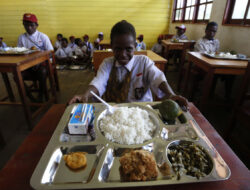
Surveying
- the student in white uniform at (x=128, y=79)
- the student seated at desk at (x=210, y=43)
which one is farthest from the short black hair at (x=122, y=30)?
the student seated at desk at (x=210, y=43)

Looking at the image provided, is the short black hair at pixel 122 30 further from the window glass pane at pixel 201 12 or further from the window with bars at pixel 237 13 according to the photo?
the window glass pane at pixel 201 12

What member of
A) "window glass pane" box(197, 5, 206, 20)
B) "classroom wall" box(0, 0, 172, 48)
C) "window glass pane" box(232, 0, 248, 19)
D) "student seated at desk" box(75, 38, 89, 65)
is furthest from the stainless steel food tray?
"classroom wall" box(0, 0, 172, 48)

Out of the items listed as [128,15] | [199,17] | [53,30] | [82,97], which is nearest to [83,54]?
[53,30]

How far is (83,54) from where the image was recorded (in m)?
6.44

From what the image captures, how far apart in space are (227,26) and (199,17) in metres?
1.86

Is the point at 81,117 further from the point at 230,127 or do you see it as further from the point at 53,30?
the point at 53,30

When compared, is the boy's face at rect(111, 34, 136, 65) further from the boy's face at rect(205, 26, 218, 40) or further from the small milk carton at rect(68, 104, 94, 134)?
the boy's face at rect(205, 26, 218, 40)

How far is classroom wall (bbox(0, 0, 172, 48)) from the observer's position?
6680 mm

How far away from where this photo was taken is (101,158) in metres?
0.70

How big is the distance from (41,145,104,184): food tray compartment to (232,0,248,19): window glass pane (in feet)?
12.8

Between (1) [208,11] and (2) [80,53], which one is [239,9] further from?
(2) [80,53]

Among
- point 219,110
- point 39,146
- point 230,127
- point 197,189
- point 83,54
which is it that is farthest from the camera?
point 83,54

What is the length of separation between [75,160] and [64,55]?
21.1ft

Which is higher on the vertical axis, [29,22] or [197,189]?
[29,22]
